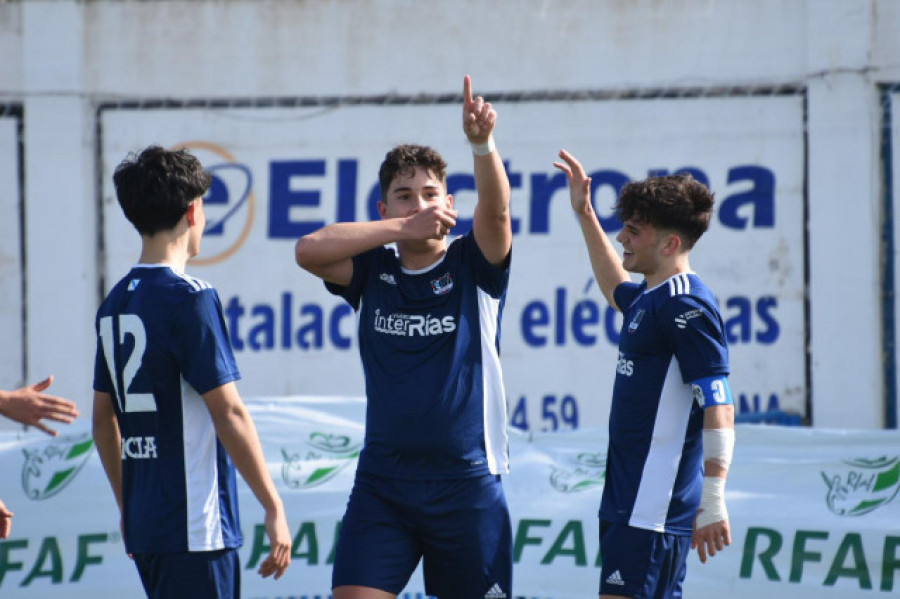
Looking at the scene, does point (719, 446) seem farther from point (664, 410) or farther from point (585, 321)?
point (585, 321)

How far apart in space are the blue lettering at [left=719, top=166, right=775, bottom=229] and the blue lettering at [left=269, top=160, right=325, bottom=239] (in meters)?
2.43

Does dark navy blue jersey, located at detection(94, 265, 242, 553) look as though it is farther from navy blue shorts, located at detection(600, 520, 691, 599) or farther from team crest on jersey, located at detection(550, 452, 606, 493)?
team crest on jersey, located at detection(550, 452, 606, 493)

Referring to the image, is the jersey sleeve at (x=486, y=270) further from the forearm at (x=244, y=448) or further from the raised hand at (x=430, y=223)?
the forearm at (x=244, y=448)

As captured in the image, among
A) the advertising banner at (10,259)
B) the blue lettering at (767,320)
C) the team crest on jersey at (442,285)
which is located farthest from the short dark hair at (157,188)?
the blue lettering at (767,320)

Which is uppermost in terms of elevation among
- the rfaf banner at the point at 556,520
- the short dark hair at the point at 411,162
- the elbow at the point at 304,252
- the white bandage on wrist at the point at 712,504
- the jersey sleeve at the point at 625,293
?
the short dark hair at the point at 411,162

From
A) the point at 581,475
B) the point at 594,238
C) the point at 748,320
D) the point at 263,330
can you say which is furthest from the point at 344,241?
the point at 748,320

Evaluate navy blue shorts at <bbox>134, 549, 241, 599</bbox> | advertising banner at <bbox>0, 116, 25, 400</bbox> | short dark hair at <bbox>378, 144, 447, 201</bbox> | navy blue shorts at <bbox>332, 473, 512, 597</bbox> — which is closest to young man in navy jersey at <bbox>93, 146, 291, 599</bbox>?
navy blue shorts at <bbox>134, 549, 241, 599</bbox>

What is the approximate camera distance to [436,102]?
7.32 meters

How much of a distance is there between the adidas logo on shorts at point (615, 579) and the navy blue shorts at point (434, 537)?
1.04 feet

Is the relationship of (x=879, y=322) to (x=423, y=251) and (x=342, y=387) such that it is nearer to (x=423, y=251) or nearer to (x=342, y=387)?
(x=342, y=387)

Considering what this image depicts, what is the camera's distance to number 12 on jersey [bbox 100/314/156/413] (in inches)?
137

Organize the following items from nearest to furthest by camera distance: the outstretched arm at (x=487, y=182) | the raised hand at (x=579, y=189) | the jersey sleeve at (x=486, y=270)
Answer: the outstretched arm at (x=487, y=182) → the jersey sleeve at (x=486, y=270) → the raised hand at (x=579, y=189)

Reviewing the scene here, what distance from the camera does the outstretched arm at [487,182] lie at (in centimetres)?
366

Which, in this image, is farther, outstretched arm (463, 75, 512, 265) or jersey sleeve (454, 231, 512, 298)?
jersey sleeve (454, 231, 512, 298)
